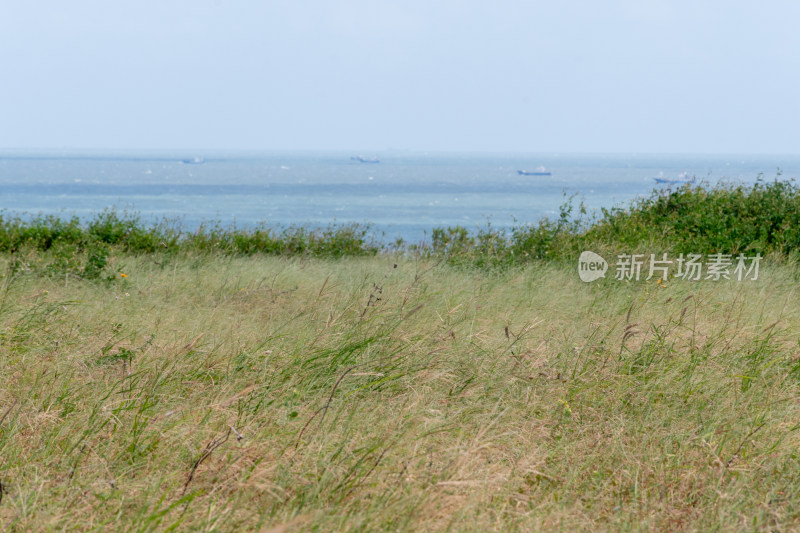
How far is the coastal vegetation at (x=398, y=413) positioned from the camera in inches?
107

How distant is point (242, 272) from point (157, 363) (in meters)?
4.18

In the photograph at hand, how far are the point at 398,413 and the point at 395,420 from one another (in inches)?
3.8

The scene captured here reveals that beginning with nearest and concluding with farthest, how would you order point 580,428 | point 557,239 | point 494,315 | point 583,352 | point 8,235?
1. point 580,428
2. point 583,352
3. point 494,315
4. point 557,239
5. point 8,235

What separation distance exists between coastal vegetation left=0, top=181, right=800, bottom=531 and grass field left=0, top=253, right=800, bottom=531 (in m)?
0.01

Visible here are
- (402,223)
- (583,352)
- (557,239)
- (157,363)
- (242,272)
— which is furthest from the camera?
(402,223)

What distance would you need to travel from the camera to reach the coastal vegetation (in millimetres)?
2709

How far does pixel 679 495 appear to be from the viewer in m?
2.98

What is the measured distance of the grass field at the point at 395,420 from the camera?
2.70m

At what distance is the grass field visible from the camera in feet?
8.85

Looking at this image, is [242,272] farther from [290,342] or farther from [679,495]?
[679,495]

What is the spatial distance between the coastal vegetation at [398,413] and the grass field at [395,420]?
0.6 inches

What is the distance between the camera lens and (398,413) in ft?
11.2

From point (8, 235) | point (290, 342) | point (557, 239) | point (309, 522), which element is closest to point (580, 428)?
point (309, 522)

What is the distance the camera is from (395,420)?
10.9 ft
